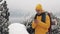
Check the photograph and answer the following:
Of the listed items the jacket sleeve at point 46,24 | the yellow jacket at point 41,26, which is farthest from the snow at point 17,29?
the jacket sleeve at point 46,24

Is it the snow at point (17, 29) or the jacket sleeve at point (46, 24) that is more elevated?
the jacket sleeve at point (46, 24)

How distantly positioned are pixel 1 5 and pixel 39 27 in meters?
2.56

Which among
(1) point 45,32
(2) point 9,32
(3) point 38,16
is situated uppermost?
(3) point 38,16

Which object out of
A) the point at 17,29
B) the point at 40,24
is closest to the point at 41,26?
the point at 40,24

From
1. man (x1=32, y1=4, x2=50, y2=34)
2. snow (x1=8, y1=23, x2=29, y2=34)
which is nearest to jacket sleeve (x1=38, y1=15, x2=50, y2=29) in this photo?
man (x1=32, y1=4, x2=50, y2=34)

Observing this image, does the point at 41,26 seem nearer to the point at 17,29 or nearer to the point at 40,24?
the point at 40,24

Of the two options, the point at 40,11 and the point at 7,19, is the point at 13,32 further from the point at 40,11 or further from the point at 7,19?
the point at 40,11

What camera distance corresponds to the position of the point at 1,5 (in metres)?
7.19

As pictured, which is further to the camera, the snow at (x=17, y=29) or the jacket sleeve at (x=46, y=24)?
the snow at (x=17, y=29)

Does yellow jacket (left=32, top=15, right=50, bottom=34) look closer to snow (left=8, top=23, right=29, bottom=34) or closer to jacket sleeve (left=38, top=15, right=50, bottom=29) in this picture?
jacket sleeve (left=38, top=15, right=50, bottom=29)

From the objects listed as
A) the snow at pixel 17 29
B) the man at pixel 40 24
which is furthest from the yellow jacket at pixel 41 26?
the snow at pixel 17 29

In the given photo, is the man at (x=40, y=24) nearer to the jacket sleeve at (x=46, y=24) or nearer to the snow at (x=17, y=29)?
the jacket sleeve at (x=46, y=24)

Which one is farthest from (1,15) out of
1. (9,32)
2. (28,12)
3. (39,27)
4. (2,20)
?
(39,27)

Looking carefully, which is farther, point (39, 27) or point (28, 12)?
point (28, 12)
